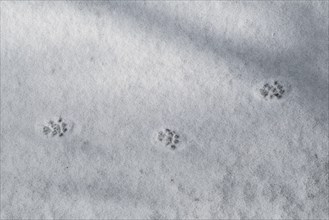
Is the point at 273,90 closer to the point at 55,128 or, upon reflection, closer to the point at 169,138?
the point at 169,138

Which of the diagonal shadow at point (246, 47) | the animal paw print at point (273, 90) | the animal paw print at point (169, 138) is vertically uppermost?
the diagonal shadow at point (246, 47)

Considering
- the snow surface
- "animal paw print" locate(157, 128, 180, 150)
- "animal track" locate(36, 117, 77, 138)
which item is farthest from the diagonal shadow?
"animal track" locate(36, 117, 77, 138)

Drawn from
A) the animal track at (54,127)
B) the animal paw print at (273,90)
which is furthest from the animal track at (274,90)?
the animal track at (54,127)

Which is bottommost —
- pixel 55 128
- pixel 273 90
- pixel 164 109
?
pixel 55 128

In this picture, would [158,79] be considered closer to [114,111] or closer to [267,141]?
[114,111]

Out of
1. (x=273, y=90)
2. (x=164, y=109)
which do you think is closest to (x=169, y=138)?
(x=164, y=109)

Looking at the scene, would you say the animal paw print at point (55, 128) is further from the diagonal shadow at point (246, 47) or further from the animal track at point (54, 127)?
the diagonal shadow at point (246, 47)

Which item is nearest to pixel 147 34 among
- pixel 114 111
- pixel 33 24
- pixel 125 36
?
pixel 125 36
